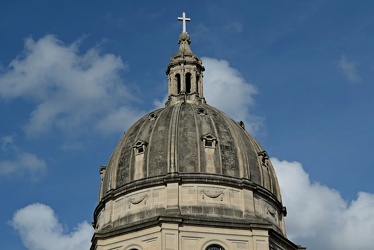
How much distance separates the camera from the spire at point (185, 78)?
73.3 m

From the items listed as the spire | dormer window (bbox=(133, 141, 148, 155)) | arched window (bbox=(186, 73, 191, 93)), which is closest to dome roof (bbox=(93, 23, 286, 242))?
dormer window (bbox=(133, 141, 148, 155))

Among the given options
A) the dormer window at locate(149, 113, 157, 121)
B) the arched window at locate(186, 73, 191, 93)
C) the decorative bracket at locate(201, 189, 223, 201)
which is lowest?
the decorative bracket at locate(201, 189, 223, 201)

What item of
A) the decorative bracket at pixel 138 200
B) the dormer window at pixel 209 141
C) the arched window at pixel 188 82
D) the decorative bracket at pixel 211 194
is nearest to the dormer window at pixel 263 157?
the dormer window at pixel 209 141

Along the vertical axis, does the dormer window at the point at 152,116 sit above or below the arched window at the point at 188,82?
below

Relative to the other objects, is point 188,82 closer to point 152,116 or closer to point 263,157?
point 152,116

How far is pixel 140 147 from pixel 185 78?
10.9 m

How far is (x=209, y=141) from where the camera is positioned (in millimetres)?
65438

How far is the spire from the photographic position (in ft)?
241

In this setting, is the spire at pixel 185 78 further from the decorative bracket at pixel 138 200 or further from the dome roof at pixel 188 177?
the decorative bracket at pixel 138 200

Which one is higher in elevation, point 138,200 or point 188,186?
point 188,186

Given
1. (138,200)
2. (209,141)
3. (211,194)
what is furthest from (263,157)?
(138,200)

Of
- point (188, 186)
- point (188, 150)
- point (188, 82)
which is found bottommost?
point (188, 186)

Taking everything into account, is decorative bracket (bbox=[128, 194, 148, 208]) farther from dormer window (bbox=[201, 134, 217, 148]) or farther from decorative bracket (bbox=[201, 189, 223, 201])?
dormer window (bbox=[201, 134, 217, 148])

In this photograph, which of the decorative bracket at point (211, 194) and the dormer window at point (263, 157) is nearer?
the decorative bracket at point (211, 194)
